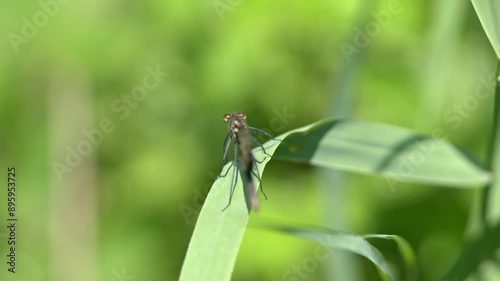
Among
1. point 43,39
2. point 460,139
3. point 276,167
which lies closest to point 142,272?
point 276,167

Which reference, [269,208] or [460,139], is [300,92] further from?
[460,139]

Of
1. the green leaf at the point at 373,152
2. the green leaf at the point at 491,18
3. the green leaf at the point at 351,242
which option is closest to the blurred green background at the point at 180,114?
the green leaf at the point at 373,152

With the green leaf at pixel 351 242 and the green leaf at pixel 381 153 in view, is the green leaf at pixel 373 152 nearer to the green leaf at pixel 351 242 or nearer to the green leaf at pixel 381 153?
the green leaf at pixel 381 153

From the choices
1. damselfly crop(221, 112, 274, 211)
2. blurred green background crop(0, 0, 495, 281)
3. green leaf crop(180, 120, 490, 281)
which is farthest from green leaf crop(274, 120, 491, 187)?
blurred green background crop(0, 0, 495, 281)

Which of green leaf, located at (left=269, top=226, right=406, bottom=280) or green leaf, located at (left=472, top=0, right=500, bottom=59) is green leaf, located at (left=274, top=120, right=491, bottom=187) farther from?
green leaf, located at (left=472, top=0, right=500, bottom=59)

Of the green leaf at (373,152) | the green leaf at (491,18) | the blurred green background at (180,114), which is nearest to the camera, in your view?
the green leaf at (491,18)

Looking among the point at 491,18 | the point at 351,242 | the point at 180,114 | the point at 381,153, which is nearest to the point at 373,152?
the point at 381,153
